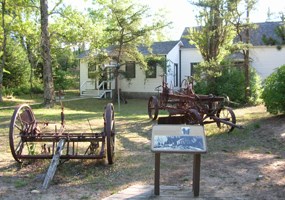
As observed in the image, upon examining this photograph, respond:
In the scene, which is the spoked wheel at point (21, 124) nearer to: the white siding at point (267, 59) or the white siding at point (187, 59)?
the white siding at point (267, 59)

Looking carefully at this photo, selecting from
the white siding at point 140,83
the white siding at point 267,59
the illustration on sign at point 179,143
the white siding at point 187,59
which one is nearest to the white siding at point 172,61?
the white siding at point 187,59

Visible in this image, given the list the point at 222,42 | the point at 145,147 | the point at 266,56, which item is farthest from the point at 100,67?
the point at 145,147

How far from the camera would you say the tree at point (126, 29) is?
2147cm

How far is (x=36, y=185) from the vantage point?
5.57m

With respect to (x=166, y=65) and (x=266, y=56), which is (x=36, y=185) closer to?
(x=166, y=65)

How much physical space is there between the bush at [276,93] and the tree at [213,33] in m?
6.60

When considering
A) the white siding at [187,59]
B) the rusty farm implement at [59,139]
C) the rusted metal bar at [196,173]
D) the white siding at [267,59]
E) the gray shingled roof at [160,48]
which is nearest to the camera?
the rusted metal bar at [196,173]

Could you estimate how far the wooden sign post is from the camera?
4.48m

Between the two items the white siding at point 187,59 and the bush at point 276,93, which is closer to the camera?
the bush at point 276,93

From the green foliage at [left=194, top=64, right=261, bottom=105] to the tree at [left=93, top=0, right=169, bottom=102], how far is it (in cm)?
460

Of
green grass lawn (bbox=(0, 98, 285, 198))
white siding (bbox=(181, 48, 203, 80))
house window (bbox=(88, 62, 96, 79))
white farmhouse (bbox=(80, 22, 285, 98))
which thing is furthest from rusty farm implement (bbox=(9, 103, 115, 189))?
white siding (bbox=(181, 48, 203, 80))

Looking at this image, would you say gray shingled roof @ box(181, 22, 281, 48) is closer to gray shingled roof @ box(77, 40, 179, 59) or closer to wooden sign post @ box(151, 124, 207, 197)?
gray shingled roof @ box(77, 40, 179, 59)

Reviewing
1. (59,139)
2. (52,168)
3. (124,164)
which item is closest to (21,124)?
(59,139)

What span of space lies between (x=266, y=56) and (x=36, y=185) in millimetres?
22861
